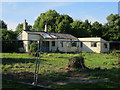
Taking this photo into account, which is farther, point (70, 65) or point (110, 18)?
point (110, 18)

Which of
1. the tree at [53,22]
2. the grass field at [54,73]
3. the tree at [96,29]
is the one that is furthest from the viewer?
the tree at [96,29]

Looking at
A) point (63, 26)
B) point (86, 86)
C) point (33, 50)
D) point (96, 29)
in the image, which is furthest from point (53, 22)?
point (86, 86)

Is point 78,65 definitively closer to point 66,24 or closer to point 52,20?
point 66,24

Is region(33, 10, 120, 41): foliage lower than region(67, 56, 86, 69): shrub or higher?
higher

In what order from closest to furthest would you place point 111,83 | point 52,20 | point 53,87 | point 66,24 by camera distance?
point 53,87, point 111,83, point 66,24, point 52,20

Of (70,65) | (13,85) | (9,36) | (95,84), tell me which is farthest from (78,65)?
(9,36)

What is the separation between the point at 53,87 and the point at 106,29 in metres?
36.3

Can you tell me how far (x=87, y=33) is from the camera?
3862 cm

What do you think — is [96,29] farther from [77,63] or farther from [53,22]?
[77,63]

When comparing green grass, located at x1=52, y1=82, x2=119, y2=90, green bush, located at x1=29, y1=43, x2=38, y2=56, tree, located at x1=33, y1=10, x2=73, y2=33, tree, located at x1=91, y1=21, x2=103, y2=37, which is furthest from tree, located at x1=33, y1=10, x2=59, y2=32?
green grass, located at x1=52, y1=82, x2=119, y2=90

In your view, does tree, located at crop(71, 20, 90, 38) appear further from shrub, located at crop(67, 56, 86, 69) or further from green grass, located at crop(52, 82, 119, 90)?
green grass, located at crop(52, 82, 119, 90)

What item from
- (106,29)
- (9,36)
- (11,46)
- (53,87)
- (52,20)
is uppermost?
(52,20)

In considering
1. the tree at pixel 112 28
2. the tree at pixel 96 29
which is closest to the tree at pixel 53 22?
the tree at pixel 96 29

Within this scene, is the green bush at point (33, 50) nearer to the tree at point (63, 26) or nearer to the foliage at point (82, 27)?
the foliage at point (82, 27)
